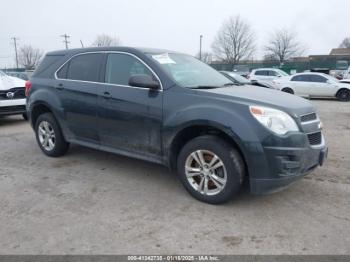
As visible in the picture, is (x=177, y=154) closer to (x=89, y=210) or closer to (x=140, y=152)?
(x=140, y=152)

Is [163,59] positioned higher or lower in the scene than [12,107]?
higher

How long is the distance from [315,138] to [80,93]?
3.20 meters

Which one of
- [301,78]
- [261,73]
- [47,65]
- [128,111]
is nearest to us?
[128,111]

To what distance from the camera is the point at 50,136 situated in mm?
5742

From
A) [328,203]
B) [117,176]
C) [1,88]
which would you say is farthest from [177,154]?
[1,88]

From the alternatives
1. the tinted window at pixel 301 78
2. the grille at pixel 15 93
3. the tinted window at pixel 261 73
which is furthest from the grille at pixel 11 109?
the tinted window at pixel 261 73

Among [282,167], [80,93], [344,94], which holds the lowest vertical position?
[344,94]

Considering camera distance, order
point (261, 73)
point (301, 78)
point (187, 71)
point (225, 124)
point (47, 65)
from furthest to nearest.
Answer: point (261, 73), point (301, 78), point (47, 65), point (187, 71), point (225, 124)

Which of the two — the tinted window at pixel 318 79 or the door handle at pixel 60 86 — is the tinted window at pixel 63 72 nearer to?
the door handle at pixel 60 86

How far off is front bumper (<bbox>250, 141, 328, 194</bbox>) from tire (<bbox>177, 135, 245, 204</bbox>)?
0.22 meters

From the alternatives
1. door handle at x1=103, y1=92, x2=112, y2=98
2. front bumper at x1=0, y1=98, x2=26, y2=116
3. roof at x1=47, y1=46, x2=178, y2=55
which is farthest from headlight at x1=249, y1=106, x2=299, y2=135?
front bumper at x1=0, y1=98, x2=26, y2=116

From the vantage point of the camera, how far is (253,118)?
3463 millimetres

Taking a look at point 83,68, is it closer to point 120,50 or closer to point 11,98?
point 120,50

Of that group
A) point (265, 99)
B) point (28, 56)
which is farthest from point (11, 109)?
point (28, 56)
